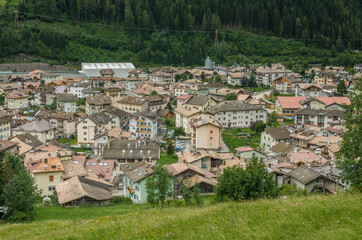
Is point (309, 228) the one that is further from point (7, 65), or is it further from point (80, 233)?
point (7, 65)

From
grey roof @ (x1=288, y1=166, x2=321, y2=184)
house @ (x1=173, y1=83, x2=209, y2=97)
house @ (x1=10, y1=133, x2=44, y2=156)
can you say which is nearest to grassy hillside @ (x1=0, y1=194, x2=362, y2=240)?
grey roof @ (x1=288, y1=166, x2=321, y2=184)

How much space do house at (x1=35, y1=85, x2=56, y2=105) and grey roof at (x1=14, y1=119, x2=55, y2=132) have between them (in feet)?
49.2

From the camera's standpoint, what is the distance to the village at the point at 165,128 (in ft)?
81.4

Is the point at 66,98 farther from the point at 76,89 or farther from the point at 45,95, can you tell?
the point at 76,89

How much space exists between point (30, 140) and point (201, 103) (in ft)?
59.5

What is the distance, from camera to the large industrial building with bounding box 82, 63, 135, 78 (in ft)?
219

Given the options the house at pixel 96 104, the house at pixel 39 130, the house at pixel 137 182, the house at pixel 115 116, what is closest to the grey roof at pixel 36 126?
the house at pixel 39 130

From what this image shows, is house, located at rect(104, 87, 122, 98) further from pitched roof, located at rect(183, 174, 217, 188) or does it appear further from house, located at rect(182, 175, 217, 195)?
house, located at rect(182, 175, 217, 195)

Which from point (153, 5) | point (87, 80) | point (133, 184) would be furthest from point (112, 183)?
point (153, 5)

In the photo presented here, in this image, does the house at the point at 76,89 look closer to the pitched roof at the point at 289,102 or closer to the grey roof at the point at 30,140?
the grey roof at the point at 30,140

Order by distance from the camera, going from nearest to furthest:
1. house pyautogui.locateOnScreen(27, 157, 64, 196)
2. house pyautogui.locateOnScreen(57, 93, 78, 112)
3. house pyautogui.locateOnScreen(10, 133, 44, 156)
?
1. house pyautogui.locateOnScreen(27, 157, 64, 196)
2. house pyautogui.locateOnScreen(10, 133, 44, 156)
3. house pyautogui.locateOnScreen(57, 93, 78, 112)

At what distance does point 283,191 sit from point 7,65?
62702 mm

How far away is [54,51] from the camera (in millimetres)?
75812

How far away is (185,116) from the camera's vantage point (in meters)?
41.5
